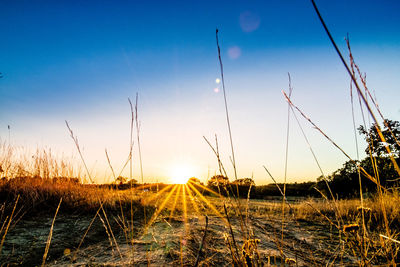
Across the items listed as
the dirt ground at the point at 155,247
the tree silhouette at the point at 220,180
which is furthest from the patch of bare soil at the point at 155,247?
the tree silhouette at the point at 220,180

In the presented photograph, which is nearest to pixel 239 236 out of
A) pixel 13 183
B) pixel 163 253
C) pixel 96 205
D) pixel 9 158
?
pixel 163 253

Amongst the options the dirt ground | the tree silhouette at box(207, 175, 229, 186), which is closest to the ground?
the dirt ground

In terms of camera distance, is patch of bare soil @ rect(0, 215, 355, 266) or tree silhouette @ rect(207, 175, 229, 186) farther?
patch of bare soil @ rect(0, 215, 355, 266)

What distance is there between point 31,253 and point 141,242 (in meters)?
0.87

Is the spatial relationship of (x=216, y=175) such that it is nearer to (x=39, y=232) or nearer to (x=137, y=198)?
(x=39, y=232)

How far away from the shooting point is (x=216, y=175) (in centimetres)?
Answer: 131

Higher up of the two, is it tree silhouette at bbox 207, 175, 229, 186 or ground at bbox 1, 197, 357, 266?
tree silhouette at bbox 207, 175, 229, 186

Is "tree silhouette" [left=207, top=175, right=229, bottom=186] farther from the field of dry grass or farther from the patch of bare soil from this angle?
the patch of bare soil

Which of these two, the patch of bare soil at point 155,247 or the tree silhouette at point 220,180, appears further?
the patch of bare soil at point 155,247

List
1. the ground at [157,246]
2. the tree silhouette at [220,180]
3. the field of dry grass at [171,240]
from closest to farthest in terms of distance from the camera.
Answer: the tree silhouette at [220,180], the field of dry grass at [171,240], the ground at [157,246]

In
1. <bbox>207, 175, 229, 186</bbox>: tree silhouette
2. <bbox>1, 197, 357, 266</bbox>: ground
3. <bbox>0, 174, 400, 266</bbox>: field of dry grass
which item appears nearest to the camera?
<bbox>207, 175, 229, 186</bbox>: tree silhouette

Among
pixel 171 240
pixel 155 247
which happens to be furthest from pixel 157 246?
pixel 171 240

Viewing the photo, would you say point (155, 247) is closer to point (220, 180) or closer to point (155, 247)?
point (155, 247)

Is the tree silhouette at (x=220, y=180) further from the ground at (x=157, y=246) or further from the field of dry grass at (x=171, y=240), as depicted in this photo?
the ground at (x=157, y=246)
